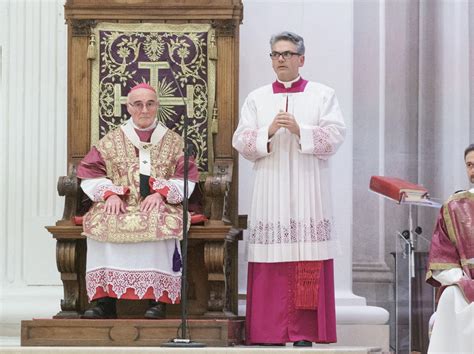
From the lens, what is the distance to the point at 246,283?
35.6 feet

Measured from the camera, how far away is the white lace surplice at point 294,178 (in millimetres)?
9695

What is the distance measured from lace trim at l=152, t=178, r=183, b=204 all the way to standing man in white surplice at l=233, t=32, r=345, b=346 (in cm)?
50

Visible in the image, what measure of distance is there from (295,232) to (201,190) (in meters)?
0.80

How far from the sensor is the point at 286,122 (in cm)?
962

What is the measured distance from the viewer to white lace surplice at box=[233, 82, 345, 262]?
970 centimetres

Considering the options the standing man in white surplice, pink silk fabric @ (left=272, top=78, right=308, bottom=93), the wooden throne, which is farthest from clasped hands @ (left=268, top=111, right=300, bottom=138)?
the wooden throne

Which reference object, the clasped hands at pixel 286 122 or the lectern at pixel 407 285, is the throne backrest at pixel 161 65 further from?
the lectern at pixel 407 285

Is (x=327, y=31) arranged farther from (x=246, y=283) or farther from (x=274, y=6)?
(x=246, y=283)

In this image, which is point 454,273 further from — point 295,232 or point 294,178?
point 294,178

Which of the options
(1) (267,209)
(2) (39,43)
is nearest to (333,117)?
(1) (267,209)

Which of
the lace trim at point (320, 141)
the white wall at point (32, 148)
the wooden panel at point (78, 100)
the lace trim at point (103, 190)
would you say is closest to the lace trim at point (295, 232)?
the lace trim at point (320, 141)

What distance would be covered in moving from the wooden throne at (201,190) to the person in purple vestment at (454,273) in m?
1.34

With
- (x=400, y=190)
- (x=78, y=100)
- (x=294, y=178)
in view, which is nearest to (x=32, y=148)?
(x=78, y=100)

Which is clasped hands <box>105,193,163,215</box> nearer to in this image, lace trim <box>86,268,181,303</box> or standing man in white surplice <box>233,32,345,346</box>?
lace trim <box>86,268,181,303</box>
